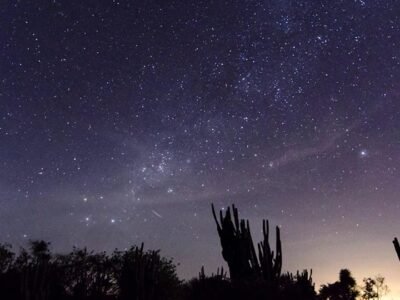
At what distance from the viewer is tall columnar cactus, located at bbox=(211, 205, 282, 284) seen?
57.7 ft

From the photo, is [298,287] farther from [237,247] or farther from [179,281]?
[179,281]

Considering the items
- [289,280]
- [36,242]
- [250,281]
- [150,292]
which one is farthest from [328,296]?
[36,242]

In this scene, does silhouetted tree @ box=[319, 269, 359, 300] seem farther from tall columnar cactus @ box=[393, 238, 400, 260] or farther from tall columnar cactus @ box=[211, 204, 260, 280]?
tall columnar cactus @ box=[393, 238, 400, 260]

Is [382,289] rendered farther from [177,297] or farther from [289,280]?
[177,297]

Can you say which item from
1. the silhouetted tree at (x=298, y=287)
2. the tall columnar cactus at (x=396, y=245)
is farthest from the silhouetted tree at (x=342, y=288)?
the tall columnar cactus at (x=396, y=245)

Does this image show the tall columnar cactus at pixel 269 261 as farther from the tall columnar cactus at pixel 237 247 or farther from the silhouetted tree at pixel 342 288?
the silhouetted tree at pixel 342 288

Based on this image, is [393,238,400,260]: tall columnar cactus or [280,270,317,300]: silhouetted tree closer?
[393,238,400,260]: tall columnar cactus

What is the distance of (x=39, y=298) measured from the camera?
13.5 metres

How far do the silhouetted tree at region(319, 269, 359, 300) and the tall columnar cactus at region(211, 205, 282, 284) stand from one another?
49.3 ft

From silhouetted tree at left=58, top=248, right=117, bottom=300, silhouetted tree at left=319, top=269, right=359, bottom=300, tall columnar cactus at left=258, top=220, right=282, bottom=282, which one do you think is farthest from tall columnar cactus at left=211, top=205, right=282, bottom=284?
silhouetted tree at left=319, top=269, right=359, bottom=300

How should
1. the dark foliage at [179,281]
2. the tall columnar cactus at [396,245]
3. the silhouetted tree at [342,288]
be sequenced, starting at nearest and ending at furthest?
the tall columnar cactus at [396,245] → the dark foliage at [179,281] → the silhouetted tree at [342,288]

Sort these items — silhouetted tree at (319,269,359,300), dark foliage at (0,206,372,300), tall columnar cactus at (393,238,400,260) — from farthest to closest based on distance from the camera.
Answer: silhouetted tree at (319,269,359,300)
dark foliage at (0,206,372,300)
tall columnar cactus at (393,238,400,260)

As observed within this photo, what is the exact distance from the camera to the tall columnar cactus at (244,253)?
17.6 m

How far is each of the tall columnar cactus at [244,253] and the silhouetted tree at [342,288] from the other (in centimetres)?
A: 1502
